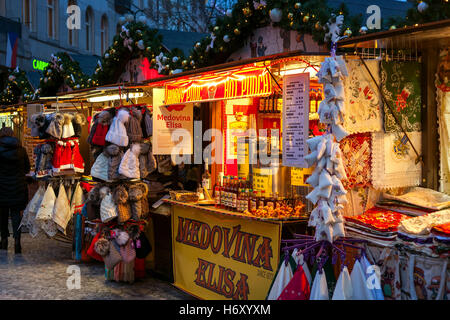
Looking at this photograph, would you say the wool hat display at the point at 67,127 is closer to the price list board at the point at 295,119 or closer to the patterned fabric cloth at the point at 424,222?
the price list board at the point at 295,119

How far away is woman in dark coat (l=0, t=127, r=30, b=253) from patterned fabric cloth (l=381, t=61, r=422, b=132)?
673cm

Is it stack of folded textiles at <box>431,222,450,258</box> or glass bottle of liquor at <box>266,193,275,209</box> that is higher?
glass bottle of liquor at <box>266,193,275,209</box>

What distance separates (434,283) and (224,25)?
4.78 meters

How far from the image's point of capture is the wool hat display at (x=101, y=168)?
7449 millimetres

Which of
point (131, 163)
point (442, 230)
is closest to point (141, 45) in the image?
point (131, 163)

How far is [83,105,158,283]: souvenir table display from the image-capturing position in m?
7.38

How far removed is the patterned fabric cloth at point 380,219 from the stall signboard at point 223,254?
87cm

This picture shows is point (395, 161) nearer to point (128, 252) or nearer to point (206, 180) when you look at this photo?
point (206, 180)

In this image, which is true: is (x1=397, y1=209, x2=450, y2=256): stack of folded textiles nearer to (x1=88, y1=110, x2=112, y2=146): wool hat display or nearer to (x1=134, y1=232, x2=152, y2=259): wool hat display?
(x1=134, y1=232, x2=152, y2=259): wool hat display

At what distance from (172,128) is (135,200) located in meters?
1.19

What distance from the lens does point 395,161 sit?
5.32 metres

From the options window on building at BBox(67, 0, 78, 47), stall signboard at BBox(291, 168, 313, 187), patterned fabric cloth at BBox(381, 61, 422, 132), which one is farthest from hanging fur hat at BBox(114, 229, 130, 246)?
window on building at BBox(67, 0, 78, 47)
